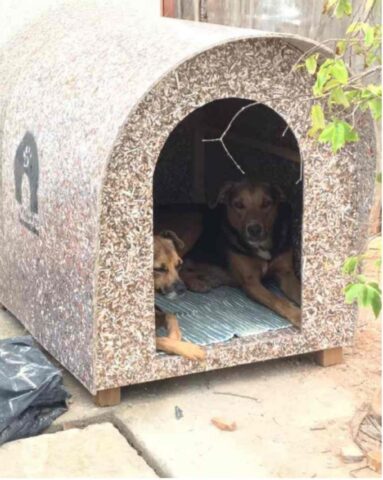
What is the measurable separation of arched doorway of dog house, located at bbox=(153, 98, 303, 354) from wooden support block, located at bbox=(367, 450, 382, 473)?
1.09 metres

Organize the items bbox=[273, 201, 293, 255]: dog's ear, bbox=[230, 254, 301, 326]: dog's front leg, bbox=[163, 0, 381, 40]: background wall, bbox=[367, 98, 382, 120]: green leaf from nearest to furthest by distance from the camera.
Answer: bbox=[367, 98, 382, 120]: green leaf → bbox=[230, 254, 301, 326]: dog's front leg → bbox=[273, 201, 293, 255]: dog's ear → bbox=[163, 0, 381, 40]: background wall

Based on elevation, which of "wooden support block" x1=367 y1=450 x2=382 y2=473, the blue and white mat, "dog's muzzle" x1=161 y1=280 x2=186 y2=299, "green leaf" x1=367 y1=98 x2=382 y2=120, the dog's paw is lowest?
"wooden support block" x1=367 y1=450 x2=382 y2=473

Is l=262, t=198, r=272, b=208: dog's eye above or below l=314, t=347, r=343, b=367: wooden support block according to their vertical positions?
above

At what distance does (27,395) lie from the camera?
4.11 metres

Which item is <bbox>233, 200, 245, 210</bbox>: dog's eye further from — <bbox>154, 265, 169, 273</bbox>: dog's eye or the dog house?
the dog house

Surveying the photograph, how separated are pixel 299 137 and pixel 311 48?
0.44 m

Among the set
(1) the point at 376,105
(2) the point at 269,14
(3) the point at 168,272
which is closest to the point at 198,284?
(3) the point at 168,272

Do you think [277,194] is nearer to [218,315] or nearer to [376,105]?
[218,315]

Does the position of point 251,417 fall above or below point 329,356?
below

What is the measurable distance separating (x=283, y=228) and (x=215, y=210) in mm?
581

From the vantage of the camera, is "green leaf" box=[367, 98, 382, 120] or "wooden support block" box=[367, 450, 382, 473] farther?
"wooden support block" box=[367, 450, 382, 473]

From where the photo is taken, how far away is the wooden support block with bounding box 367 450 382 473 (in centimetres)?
372

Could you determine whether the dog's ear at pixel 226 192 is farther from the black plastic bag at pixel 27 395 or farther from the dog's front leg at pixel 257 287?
the black plastic bag at pixel 27 395

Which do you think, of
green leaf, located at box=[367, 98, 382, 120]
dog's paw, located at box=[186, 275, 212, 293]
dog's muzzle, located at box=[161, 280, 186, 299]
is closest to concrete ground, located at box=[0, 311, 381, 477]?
dog's muzzle, located at box=[161, 280, 186, 299]
